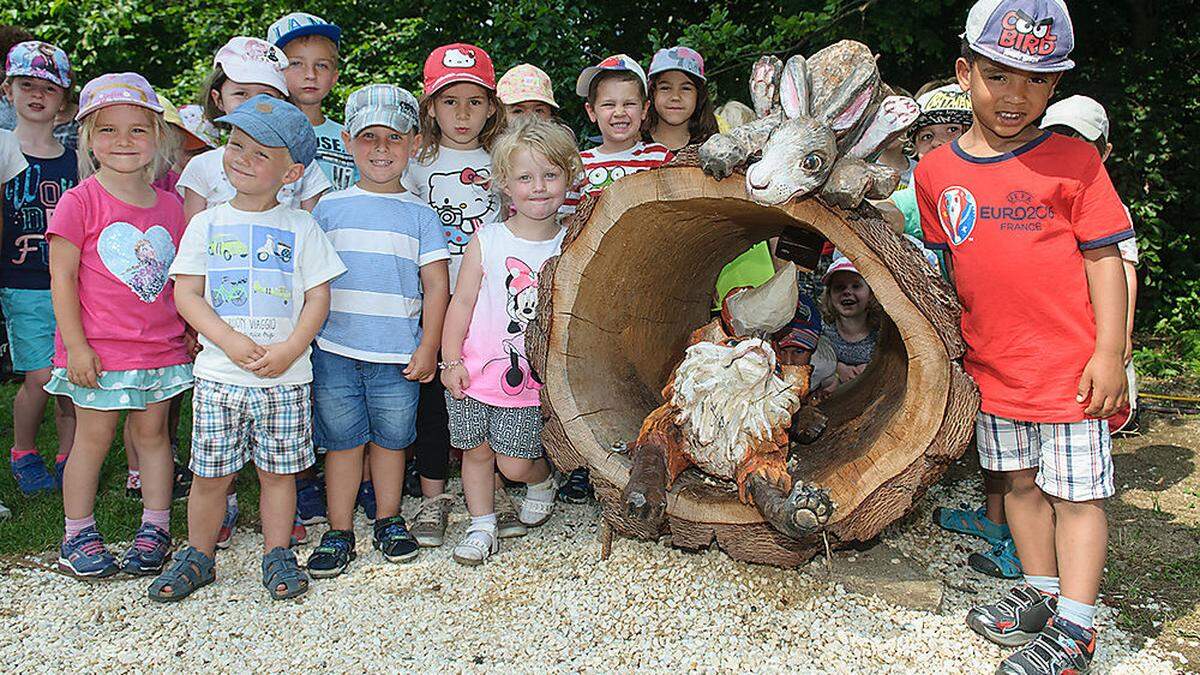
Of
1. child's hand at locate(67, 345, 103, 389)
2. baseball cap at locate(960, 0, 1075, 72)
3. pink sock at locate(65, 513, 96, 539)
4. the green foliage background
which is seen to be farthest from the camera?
the green foliage background

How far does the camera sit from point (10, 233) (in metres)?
3.69

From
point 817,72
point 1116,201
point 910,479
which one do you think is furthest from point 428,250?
point 1116,201

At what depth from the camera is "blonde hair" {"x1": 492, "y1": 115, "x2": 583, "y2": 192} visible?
307cm

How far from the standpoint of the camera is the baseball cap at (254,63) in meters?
3.38

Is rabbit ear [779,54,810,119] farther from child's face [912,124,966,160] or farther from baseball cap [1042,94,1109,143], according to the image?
child's face [912,124,966,160]

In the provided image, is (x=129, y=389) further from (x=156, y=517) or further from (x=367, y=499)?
(x=367, y=499)

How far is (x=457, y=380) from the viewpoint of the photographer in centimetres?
313

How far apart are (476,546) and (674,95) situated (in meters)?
1.94

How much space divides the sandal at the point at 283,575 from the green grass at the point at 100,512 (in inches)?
23.2

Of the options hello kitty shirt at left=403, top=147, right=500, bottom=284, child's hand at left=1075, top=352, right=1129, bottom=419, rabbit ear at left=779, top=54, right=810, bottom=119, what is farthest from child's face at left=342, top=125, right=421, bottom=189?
child's hand at left=1075, top=352, right=1129, bottom=419

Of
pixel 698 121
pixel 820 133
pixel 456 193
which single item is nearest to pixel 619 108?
pixel 698 121

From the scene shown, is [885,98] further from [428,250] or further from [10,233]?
[10,233]

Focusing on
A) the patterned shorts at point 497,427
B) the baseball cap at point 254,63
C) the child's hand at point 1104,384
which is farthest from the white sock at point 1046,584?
the baseball cap at point 254,63

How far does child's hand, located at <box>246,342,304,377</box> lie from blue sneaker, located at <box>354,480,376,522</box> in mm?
903
